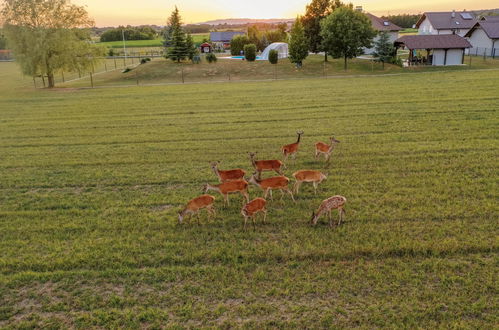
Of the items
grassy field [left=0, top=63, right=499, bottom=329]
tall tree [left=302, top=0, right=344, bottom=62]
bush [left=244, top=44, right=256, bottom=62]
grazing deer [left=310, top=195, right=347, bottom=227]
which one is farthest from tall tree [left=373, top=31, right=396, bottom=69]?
grazing deer [left=310, top=195, right=347, bottom=227]

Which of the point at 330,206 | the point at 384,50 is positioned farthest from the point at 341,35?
the point at 330,206

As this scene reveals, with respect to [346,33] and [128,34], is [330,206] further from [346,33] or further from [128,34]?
[128,34]

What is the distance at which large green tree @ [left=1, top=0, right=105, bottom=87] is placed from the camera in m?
41.6

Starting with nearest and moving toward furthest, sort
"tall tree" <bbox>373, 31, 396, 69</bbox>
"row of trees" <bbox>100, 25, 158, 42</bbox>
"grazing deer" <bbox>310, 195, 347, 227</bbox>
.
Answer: "grazing deer" <bbox>310, 195, 347, 227</bbox>
"tall tree" <bbox>373, 31, 396, 69</bbox>
"row of trees" <bbox>100, 25, 158, 42</bbox>

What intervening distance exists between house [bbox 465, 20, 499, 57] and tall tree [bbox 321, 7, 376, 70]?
62.7ft

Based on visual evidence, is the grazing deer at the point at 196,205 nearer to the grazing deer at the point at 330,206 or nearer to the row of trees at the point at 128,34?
the grazing deer at the point at 330,206

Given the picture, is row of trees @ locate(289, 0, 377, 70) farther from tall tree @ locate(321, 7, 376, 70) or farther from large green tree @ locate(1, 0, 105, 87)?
large green tree @ locate(1, 0, 105, 87)

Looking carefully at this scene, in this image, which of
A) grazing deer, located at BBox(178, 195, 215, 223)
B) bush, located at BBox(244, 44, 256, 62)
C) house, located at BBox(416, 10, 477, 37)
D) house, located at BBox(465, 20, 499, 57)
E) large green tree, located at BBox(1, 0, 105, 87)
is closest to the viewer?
grazing deer, located at BBox(178, 195, 215, 223)

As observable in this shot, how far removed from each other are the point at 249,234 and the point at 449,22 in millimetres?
74112

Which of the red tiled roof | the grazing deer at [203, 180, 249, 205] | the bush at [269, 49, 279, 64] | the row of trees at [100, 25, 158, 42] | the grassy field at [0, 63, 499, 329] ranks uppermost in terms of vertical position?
the row of trees at [100, 25, 158, 42]

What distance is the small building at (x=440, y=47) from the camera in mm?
48269

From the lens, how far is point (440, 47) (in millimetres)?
48125

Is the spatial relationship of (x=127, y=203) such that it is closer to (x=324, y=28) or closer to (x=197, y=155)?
(x=197, y=155)

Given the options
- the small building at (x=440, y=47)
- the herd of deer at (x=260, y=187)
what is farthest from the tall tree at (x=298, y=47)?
the herd of deer at (x=260, y=187)
